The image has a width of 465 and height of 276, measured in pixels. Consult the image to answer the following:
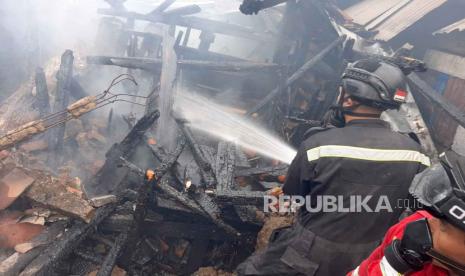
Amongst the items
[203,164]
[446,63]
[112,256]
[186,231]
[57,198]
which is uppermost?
[446,63]

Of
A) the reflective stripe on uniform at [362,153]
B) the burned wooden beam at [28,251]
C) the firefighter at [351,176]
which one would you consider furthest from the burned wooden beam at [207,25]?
the reflective stripe on uniform at [362,153]

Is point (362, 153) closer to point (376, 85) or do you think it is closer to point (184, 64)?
point (376, 85)

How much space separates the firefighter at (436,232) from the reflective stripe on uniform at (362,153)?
3.27 ft

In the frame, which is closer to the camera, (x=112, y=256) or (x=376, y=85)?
(x=376, y=85)

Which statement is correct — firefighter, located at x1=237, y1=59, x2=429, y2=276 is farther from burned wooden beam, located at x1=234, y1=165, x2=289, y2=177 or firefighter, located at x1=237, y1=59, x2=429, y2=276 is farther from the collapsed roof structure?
burned wooden beam, located at x1=234, y1=165, x2=289, y2=177

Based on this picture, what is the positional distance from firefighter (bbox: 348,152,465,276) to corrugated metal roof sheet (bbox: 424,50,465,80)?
18.7ft

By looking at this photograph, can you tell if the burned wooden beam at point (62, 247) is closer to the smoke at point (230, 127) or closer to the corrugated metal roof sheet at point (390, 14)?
the smoke at point (230, 127)

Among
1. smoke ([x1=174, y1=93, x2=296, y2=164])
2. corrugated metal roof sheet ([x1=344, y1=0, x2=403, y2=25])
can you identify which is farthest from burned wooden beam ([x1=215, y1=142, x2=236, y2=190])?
corrugated metal roof sheet ([x1=344, y1=0, x2=403, y2=25])

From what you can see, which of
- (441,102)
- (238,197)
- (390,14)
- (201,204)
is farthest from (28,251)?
(390,14)

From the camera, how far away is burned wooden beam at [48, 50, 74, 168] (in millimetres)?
6512

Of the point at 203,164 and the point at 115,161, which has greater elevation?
the point at 203,164

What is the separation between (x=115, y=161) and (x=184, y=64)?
3.07 m

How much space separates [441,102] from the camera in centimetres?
579

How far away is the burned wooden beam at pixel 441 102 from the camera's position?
18.0 ft
